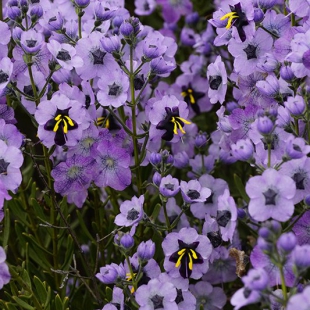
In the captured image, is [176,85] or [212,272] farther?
[176,85]

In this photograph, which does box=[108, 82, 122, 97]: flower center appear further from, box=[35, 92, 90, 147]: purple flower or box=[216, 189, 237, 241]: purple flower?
box=[216, 189, 237, 241]: purple flower

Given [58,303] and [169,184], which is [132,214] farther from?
[58,303]

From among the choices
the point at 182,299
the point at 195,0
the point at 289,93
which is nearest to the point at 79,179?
the point at 182,299

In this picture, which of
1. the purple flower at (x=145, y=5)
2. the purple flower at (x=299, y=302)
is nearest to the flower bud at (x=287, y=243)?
the purple flower at (x=299, y=302)

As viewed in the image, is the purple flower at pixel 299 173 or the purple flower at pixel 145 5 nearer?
the purple flower at pixel 299 173

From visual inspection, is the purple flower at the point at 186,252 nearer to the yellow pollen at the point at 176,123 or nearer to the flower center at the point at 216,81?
the yellow pollen at the point at 176,123

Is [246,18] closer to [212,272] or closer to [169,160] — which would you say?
[169,160]

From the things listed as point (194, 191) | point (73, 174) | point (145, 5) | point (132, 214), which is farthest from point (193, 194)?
point (145, 5)
